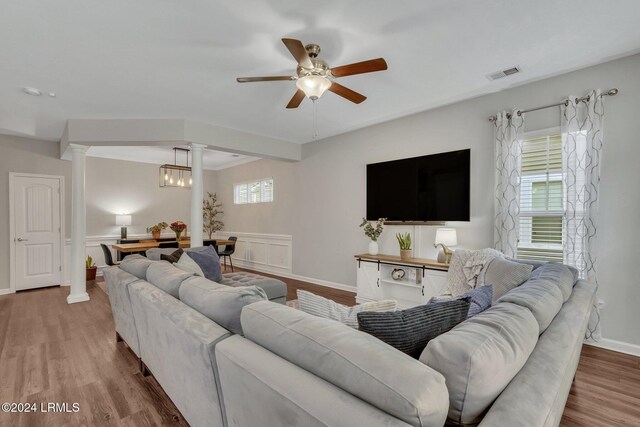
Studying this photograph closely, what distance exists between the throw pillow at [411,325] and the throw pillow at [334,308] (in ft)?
0.63

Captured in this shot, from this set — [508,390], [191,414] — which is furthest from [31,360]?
[508,390]

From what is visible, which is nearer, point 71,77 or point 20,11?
point 20,11

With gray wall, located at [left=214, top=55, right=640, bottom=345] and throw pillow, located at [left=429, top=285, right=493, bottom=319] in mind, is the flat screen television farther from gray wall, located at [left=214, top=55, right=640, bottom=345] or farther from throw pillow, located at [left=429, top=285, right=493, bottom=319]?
throw pillow, located at [left=429, top=285, right=493, bottom=319]

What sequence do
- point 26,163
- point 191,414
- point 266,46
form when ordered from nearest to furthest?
point 191,414 < point 266,46 < point 26,163

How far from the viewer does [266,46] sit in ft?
8.59

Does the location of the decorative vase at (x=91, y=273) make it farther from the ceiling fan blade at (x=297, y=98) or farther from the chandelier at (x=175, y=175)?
the ceiling fan blade at (x=297, y=98)

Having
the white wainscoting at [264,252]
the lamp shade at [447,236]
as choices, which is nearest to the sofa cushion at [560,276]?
the lamp shade at [447,236]

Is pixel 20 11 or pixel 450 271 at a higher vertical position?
pixel 20 11

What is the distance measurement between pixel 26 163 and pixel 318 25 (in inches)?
231

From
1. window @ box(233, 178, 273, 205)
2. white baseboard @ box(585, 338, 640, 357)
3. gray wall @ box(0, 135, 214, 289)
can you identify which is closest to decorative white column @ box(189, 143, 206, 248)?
window @ box(233, 178, 273, 205)

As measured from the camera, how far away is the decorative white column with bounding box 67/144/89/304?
4.55 meters

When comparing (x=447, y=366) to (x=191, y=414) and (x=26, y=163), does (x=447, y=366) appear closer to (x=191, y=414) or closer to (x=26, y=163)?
(x=191, y=414)

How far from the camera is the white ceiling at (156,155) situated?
635 centimetres

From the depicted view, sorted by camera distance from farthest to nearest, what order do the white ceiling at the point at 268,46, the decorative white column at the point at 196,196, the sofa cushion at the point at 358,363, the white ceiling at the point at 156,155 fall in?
the white ceiling at the point at 156,155
the decorative white column at the point at 196,196
the white ceiling at the point at 268,46
the sofa cushion at the point at 358,363
